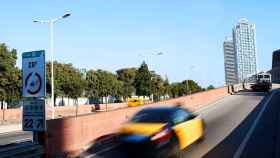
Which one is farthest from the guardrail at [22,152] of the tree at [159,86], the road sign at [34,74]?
the tree at [159,86]

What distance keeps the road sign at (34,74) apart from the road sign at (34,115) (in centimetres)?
19

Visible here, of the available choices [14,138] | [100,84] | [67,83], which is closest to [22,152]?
[14,138]

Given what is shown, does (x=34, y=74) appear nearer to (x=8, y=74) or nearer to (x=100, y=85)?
(x=8, y=74)

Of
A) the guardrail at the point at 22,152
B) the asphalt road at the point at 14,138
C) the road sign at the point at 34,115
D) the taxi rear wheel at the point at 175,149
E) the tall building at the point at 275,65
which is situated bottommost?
the asphalt road at the point at 14,138

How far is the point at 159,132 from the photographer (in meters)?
13.3

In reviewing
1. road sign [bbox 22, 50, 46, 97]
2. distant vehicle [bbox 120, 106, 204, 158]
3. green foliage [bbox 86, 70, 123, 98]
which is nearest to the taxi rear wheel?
distant vehicle [bbox 120, 106, 204, 158]

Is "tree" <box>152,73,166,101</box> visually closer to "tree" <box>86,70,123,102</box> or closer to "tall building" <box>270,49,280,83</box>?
"tree" <box>86,70,123,102</box>

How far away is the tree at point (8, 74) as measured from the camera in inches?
2424

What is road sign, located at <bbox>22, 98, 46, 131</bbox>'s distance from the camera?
→ 1177cm

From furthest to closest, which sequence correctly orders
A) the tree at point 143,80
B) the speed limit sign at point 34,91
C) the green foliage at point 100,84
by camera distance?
the tree at point 143,80 → the green foliage at point 100,84 → the speed limit sign at point 34,91

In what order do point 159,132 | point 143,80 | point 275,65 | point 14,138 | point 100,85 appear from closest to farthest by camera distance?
point 159,132
point 14,138
point 100,85
point 143,80
point 275,65

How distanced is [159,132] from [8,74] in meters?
52.5

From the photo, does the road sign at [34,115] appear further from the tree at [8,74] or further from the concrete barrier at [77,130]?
the tree at [8,74]

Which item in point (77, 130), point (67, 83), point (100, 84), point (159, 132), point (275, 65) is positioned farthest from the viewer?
point (275, 65)
